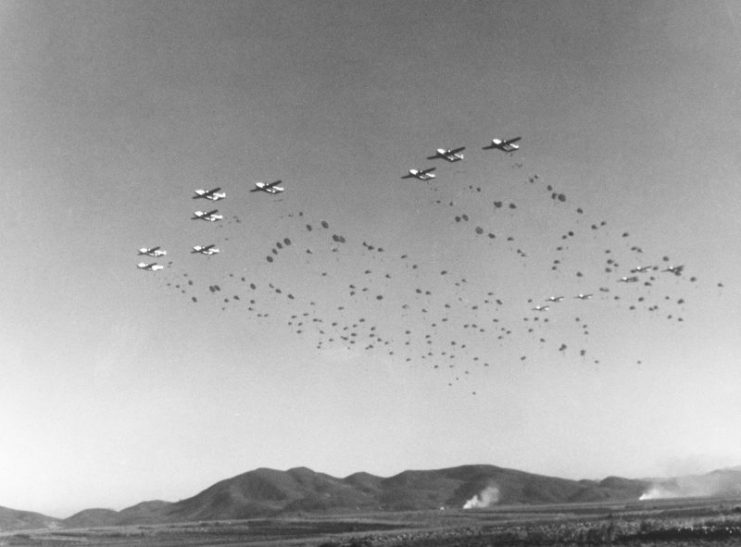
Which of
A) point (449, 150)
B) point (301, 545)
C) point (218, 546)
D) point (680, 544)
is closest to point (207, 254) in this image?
point (449, 150)

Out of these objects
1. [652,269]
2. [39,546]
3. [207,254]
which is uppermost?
[207,254]

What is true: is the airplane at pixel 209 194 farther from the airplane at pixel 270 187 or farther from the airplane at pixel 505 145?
the airplane at pixel 505 145

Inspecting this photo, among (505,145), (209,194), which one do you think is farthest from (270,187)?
(505,145)

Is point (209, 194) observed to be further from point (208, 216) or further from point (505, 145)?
point (505, 145)

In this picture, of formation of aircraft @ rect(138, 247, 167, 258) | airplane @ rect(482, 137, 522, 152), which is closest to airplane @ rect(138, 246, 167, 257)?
formation of aircraft @ rect(138, 247, 167, 258)

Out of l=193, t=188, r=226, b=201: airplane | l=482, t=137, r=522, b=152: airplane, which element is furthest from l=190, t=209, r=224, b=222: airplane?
l=482, t=137, r=522, b=152: airplane

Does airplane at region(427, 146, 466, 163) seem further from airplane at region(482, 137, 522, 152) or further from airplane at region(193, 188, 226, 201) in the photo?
airplane at region(193, 188, 226, 201)

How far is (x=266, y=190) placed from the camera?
81312mm

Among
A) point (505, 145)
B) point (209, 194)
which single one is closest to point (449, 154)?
point (505, 145)

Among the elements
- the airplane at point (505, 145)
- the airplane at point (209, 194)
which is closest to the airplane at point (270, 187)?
the airplane at point (209, 194)

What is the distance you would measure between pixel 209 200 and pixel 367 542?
52.1m

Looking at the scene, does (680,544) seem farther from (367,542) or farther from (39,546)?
(39,546)

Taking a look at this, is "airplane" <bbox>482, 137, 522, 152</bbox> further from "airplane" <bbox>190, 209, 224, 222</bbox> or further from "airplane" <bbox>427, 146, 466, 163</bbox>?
"airplane" <bbox>190, 209, 224, 222</bbox>

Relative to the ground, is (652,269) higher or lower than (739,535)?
higher
